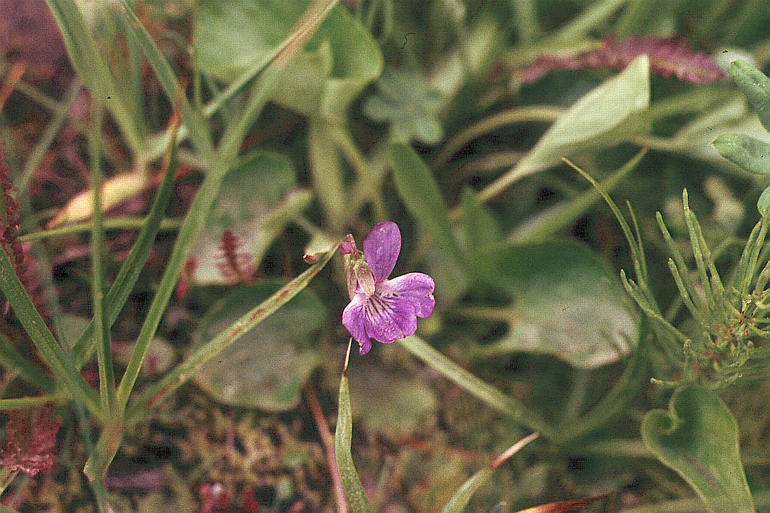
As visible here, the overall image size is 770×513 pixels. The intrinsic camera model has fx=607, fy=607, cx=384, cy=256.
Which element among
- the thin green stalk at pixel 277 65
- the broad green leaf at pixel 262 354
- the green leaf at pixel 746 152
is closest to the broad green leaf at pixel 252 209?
the broad green leaf at pixel 262 354

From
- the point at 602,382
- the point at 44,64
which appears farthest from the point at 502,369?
the point at 44,64

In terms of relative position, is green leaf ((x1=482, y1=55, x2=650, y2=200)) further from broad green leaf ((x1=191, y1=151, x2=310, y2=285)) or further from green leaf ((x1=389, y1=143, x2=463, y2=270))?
broad green leaf ((x1=191, y1=151, x2=310, y2=285))

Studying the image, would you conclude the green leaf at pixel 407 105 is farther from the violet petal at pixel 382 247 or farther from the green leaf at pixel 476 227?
the violet petal at pixel 382 247

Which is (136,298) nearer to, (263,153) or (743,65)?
(263,153)

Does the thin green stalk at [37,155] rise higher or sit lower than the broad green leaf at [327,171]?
higher

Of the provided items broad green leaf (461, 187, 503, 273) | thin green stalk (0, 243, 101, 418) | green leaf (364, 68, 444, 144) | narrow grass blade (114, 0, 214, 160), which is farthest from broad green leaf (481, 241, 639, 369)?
thin green stalk (0, 243, 101, 418)

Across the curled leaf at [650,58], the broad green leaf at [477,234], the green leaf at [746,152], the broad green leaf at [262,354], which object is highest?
the curled leaf at [650,58]

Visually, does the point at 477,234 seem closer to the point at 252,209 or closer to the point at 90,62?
the point at 252,209
